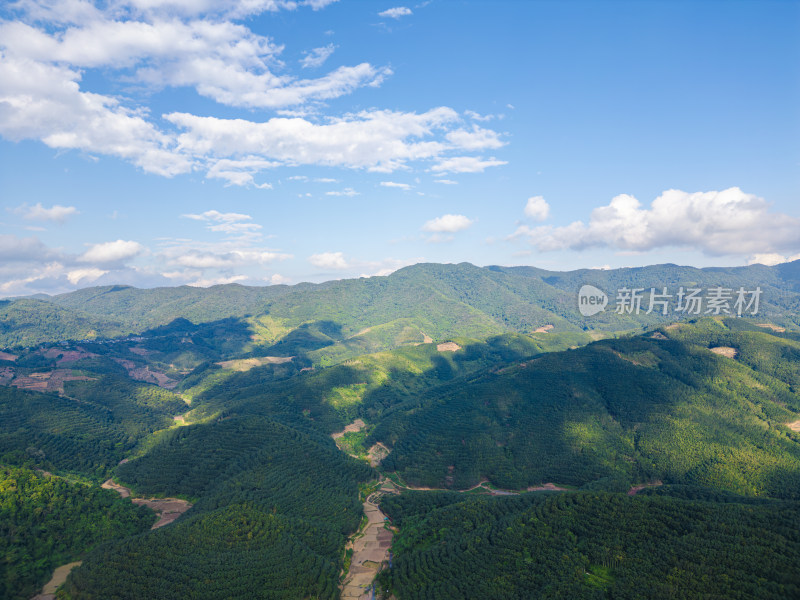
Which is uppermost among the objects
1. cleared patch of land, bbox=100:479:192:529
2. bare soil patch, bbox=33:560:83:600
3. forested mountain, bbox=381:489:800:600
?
forested mountain, bbox=381:489:800:600

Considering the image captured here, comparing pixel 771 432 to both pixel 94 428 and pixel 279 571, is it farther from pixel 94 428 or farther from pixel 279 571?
pixel 94 428

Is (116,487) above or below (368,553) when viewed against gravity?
below

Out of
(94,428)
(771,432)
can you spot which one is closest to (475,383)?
(771,432)

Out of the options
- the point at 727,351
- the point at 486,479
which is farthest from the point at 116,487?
the point at 727,351

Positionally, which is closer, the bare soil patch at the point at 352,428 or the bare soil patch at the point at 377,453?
the bare soil patch at the point at 377,453

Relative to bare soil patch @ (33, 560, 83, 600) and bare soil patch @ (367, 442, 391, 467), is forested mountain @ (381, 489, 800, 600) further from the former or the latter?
bare soil patch @ (33, 560, 83, 600)

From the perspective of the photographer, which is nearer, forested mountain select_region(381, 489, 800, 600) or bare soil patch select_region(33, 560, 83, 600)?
forested mountain select_region(381, 489, 800, 600)

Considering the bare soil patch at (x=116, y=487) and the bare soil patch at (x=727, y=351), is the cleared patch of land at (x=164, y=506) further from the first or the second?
the bare soil patch at (x=727, y=351)

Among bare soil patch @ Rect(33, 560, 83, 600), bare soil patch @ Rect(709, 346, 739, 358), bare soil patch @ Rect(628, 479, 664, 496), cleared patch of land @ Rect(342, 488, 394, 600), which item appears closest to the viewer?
bare soil patch @ Rect(33, 560, 83, 600)

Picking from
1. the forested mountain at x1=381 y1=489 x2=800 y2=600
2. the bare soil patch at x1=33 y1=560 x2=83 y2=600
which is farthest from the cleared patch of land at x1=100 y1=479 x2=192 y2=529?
the forested mountain at x1=381 y1=489 x2=800 y2=600

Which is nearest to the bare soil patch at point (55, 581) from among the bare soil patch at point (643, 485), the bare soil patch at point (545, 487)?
the bare soil patch at point (545, 487)

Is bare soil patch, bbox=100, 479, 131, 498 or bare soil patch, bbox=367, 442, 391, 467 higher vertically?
bare soil patch, bbox=367, 442, 391, 467

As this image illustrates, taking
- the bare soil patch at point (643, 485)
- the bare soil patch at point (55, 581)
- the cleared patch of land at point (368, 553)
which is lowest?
the cleared patch of land at point (368, 553)

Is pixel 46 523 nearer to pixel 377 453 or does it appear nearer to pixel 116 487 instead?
pixel 116 487
